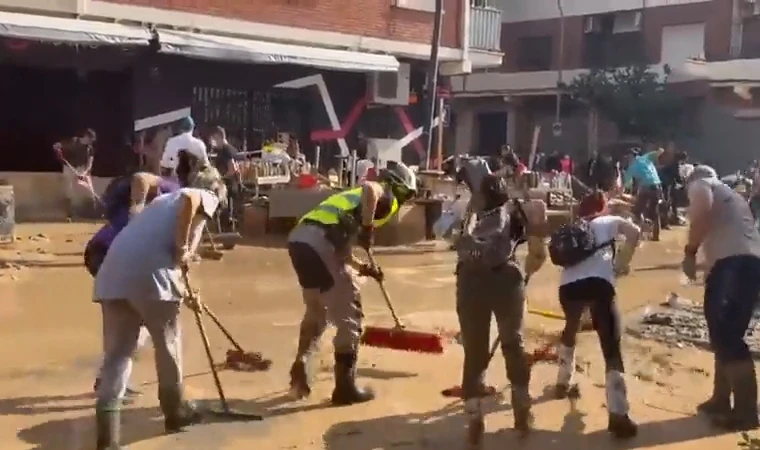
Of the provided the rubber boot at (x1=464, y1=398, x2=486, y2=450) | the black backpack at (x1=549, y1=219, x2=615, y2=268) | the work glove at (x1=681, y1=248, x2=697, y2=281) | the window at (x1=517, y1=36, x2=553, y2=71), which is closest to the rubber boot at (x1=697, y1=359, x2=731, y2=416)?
the work glove at (x1=681, y1=248, x2=697, y2=281)

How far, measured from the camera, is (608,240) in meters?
6.14

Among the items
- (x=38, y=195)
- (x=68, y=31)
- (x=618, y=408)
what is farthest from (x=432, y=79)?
(x=618, y=408)

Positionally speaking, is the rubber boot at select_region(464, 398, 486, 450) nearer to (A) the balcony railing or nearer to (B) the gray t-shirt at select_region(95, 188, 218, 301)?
(B) the gray t-shirt at select_region(95, 188, 218, 301)

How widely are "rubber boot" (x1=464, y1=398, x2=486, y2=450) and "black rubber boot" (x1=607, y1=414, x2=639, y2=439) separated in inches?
34.0

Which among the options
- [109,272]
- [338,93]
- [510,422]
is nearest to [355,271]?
[510,422]

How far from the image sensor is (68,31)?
618 inches

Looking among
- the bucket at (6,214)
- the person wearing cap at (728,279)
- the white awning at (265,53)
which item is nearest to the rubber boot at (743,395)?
the person wearing cap at (728,279)

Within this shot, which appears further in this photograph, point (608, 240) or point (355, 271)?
point (355, 271)

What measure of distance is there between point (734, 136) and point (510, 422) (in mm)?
23427

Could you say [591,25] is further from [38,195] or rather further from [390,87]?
[38,195]

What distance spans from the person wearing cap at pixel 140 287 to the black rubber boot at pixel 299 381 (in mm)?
1406

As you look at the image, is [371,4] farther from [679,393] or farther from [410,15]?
[679,393]

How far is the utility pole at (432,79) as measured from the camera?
20078mm

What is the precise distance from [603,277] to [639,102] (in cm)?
2223
